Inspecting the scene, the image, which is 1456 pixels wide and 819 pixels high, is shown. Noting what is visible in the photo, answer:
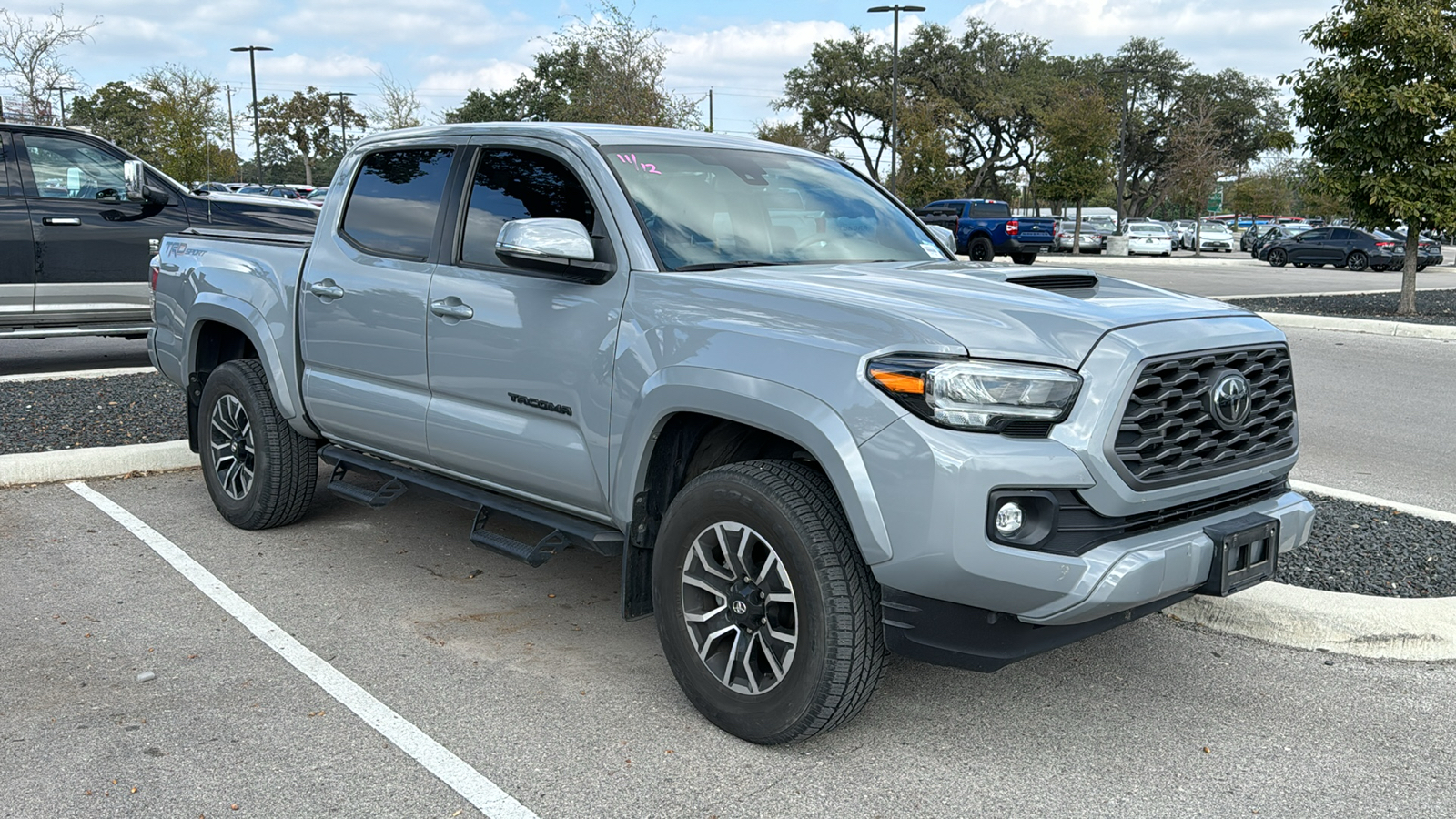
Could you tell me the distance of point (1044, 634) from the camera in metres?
3.32

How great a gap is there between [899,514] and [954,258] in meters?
2.10

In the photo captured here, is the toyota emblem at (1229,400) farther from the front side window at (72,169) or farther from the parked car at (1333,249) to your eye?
the parked car at (1333,249)

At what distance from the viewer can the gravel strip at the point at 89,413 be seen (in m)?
7.54

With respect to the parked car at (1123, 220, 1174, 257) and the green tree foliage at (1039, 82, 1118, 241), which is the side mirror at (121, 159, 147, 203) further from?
the parked car at (1123, 220, 1174, 257)

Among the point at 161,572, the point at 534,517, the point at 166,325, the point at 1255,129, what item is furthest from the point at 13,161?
Result: the point at 1255,129

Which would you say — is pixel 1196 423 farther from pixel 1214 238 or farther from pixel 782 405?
pixel 1214 238

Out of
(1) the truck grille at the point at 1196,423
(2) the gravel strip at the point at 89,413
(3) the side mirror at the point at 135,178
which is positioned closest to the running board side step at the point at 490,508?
(1) the truck grille at the point at 1196,423

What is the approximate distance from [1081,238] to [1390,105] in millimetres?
29748

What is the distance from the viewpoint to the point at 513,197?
181 inches

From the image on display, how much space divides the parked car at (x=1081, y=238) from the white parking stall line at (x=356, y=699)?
4073 centimetres

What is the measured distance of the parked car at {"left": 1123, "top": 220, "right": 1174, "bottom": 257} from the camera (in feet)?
141

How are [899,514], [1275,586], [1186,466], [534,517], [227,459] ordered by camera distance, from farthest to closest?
1. [227,459]
2. [1275,586]
3. [534,517]
4. [1186,466]
5. [899,514]

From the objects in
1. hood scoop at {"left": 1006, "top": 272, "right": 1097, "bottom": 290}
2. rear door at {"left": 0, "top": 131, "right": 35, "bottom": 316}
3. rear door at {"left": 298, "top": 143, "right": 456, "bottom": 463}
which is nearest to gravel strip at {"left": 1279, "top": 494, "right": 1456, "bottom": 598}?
hood scoop at {"left": 1006, "top": 272, "right": 1097, "bottom": 290}

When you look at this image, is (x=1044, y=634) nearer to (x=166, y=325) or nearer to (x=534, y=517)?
(x=534, y=517)
